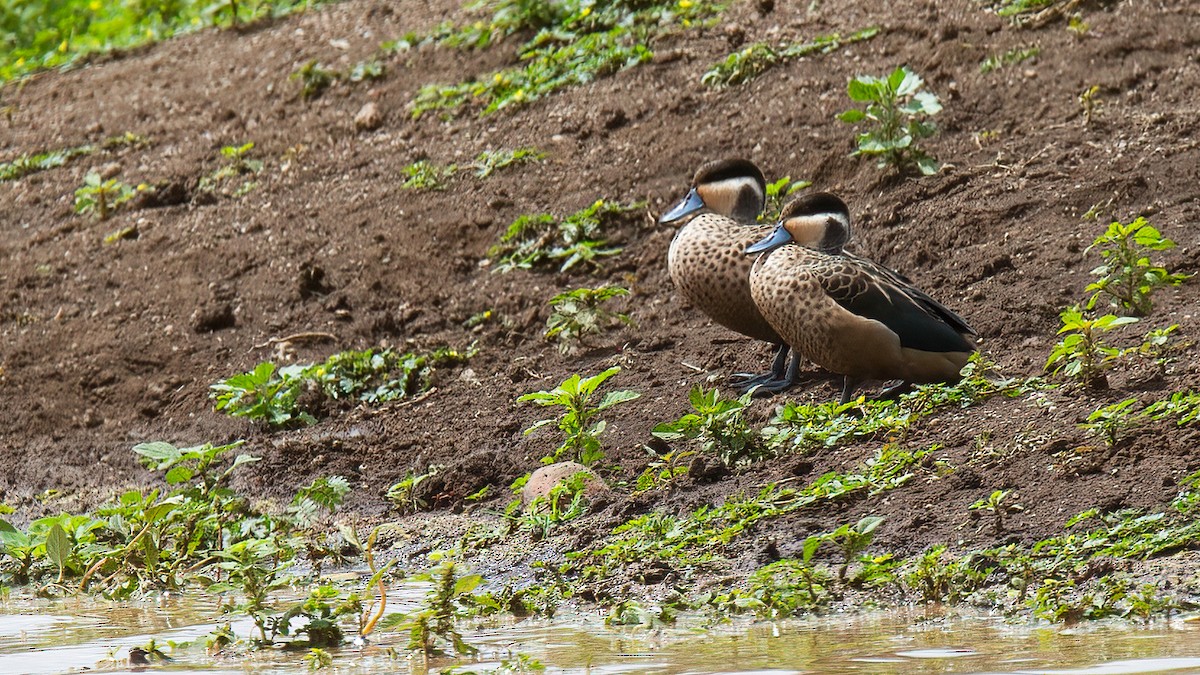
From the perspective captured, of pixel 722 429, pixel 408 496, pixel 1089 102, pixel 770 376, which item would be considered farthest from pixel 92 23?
pixel 722 429

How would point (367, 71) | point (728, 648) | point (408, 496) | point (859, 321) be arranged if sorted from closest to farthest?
1. point (728, 648)
2. point (859, 321)
3. point (408, 496)
4. point (367, 71)

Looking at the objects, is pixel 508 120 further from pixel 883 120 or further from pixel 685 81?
pixel 883 120

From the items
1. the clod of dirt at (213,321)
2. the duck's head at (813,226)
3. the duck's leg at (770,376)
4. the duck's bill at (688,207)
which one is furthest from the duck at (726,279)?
the clod of dirt at (213,321)

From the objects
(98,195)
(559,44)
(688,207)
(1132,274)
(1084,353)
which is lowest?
(1084,353)

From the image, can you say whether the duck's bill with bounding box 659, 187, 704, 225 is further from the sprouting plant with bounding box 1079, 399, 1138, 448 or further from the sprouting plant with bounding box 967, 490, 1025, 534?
the sprouting plant with bounding box 967, 490, 1025, 534

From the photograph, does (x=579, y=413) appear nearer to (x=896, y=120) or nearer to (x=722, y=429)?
(x=722, y=429)

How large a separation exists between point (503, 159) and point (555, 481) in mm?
4463

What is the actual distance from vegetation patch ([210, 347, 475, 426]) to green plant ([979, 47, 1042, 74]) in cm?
364

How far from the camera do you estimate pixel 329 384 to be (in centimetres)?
735

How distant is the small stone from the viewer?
10828 millimetres

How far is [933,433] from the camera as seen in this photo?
5176mm

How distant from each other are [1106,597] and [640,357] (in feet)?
11.9

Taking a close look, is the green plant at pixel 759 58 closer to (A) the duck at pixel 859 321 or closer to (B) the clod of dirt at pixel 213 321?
(B) the clod of dirt at pixel 213 321

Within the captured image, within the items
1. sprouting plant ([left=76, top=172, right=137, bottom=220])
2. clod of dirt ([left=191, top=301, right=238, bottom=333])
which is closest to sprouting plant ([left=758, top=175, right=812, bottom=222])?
clod of dirt ([left=191, top=301, right=238, bottom=333])
